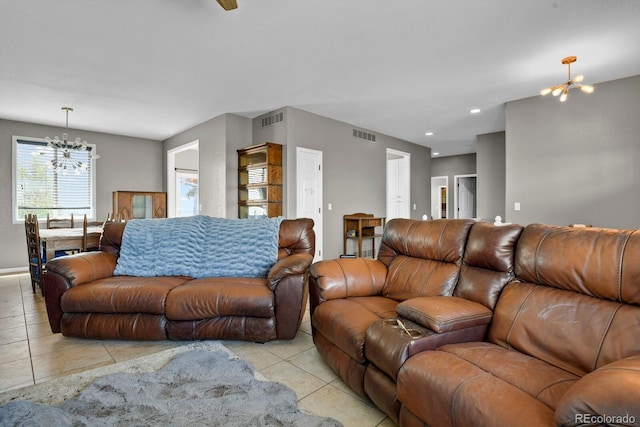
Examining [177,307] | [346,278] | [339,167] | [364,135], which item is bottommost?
[177,307]

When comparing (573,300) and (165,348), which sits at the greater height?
(573,300)

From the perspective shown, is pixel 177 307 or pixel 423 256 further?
pixel 177 307

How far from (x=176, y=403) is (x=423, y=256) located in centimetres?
174

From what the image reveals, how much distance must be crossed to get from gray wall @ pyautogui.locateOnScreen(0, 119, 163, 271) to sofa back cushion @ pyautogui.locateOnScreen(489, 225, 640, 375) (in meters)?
7.64

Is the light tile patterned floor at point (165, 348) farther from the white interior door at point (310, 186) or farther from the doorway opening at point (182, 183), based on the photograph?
the doorway opening at point (182, 183)

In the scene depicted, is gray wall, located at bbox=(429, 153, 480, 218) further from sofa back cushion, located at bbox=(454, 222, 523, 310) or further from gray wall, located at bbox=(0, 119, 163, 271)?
sofa back cushion, located at bbox=(454, 222, 523, 310)

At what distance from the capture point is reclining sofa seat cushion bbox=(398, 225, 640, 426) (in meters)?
1.04

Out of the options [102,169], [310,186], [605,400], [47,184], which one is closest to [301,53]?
[310,186]

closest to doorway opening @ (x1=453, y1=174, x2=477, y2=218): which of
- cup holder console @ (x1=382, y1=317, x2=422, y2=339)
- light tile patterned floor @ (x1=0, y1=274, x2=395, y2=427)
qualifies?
light tile patterned floor @ (x1=0, y1=274, x2=395, y2=427)

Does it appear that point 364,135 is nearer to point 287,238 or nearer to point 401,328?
point 287,238

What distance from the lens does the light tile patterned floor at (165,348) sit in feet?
5.55

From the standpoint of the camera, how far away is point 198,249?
2.98m

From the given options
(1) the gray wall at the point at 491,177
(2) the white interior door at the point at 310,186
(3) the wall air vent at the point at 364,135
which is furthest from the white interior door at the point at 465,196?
(2) the white interior door at the point at 310,186

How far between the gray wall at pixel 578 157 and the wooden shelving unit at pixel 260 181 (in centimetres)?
363
